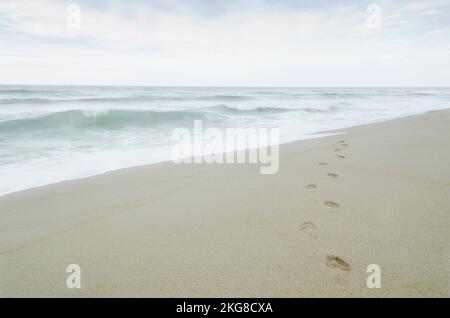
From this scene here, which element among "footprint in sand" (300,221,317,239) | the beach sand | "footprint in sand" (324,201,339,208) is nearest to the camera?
the beach sand

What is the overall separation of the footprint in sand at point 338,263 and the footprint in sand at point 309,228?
27 centimetres

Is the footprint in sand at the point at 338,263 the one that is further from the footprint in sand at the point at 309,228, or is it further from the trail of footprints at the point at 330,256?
the footprint in sand at the point at 309,228

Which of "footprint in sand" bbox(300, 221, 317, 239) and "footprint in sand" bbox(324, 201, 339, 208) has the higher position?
"footprint in sand" bbox(324, 201, 339, 208)

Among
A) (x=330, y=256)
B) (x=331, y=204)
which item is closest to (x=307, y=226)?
(x=330, y=256)

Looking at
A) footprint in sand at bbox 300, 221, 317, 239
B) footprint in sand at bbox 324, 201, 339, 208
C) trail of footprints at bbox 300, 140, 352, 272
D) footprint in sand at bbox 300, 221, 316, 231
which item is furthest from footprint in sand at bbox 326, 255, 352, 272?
footprint in sand at bbox 324, 201, 339, 208

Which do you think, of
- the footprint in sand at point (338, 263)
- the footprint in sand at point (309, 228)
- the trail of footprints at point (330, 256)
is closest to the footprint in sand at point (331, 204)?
the trail of footprints at point (330, 256)

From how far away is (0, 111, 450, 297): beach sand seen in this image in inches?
68.1

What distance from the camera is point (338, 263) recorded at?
1.86m

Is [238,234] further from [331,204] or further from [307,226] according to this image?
[331,204]

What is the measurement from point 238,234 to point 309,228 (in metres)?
0.61

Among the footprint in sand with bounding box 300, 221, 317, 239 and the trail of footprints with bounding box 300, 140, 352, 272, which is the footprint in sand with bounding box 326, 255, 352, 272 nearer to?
the trail of footprints with bounding box 300, 140, 352, 272
